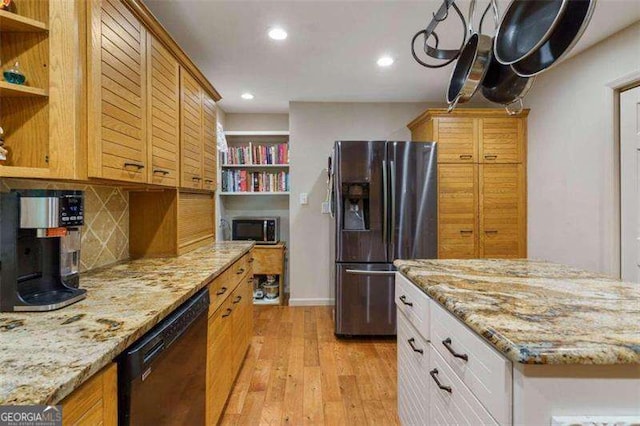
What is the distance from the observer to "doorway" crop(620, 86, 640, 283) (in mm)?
2160

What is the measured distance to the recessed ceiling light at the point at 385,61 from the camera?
103 inches

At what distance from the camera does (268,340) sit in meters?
2.86

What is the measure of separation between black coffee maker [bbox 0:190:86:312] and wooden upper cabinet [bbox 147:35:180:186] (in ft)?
1.95

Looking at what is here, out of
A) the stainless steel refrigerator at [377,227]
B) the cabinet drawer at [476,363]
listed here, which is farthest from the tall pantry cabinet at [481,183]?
the cabinet drawer at [476,363]

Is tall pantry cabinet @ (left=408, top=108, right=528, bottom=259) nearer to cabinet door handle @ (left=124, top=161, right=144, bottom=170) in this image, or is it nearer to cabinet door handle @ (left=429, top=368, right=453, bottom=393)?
cabinet door handle @ (left=429, top=368, right=453, bottom=393)

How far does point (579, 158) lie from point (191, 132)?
3.07 metres

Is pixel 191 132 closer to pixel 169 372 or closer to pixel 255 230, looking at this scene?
pixel 169 372

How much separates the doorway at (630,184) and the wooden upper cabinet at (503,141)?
89cm

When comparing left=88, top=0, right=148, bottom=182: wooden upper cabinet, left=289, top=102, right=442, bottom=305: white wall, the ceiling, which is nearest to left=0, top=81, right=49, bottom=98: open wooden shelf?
left=88, top=0, right=148, bottom=182: wooden upper cabinet

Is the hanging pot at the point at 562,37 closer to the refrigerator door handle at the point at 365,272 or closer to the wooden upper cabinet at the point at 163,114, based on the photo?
the wooden upper cabinet at the point at 163,114

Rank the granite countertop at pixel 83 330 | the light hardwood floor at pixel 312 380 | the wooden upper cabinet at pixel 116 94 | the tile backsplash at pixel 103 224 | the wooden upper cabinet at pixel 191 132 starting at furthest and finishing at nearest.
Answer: the wooden upper cabinet at pixel 191 132, the light hardwood floor at pixel 312 380, the tile backsplash at pixel 103 224, the wooden upper cabinet at pixel 116 94, the granite countertop at pixel 83 330

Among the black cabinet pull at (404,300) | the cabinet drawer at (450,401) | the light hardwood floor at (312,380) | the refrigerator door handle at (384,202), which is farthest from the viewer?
the refrigerator door handle at (384,202)

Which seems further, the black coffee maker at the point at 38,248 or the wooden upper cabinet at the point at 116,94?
the wooden upper cabinet at the point at 116,94

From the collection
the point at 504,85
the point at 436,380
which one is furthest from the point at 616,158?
the point at 436,380
